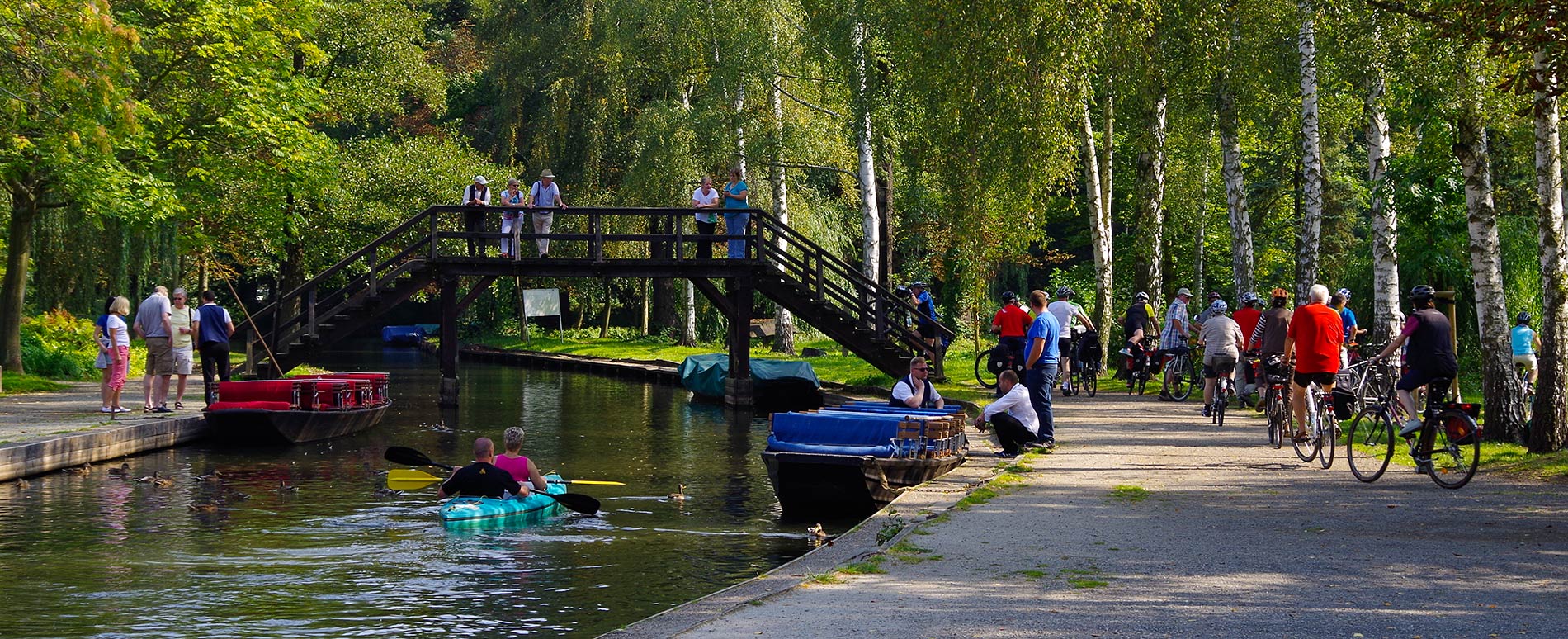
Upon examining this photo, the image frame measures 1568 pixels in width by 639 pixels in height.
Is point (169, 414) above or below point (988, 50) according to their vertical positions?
below

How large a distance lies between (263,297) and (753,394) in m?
51.8

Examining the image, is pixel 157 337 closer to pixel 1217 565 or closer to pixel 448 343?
pixel 448 343

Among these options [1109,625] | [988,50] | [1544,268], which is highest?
[988,50]

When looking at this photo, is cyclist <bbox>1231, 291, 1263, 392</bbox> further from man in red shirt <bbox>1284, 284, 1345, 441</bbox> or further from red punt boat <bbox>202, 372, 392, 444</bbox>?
red punt boat <bbox>202, 372, 392, 444</bbox>

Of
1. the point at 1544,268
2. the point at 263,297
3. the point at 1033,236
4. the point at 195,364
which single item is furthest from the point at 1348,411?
the point at 263,297

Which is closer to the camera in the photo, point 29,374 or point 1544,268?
point 1544,268

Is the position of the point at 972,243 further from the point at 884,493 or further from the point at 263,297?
the point at 263,297

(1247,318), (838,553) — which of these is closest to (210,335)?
(838,553)

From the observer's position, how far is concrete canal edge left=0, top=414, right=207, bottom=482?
1716 centimetres

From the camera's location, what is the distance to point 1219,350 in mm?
20969

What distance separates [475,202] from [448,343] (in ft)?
9.05

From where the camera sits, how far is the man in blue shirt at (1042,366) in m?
17.5

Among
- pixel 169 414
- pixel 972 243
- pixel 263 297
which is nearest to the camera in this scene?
pixel 169 414

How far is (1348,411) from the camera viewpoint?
17.2m
